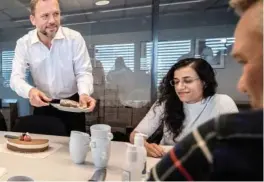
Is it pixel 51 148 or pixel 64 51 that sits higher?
pixel 64 51

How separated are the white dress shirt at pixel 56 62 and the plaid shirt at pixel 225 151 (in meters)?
1.81

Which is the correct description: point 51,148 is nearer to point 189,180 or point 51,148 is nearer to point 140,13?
point 189,180

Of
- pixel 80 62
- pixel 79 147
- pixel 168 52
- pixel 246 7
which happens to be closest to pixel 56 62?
pixel 80 62

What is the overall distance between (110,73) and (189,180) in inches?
133

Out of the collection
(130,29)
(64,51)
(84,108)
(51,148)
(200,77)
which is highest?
(130,29)

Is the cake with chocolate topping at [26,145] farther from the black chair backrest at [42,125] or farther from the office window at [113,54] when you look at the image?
the office window at [113,54]

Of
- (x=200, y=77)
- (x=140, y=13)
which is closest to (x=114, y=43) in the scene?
(x=140, y=13)

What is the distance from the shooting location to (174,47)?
358cm

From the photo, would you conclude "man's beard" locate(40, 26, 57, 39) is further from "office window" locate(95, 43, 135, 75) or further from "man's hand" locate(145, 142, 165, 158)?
"office window" locate(95, 43, 135, 75)

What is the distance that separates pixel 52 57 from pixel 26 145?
3.23ft

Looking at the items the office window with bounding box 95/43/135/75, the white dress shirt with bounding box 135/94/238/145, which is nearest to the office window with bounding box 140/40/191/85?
the office window with bounding box 95/43/135/75

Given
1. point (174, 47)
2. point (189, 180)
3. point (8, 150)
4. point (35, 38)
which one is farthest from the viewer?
point (174, 47)

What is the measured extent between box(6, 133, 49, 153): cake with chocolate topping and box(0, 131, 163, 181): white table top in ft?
0.20

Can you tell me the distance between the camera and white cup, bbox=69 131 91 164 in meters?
1.35
